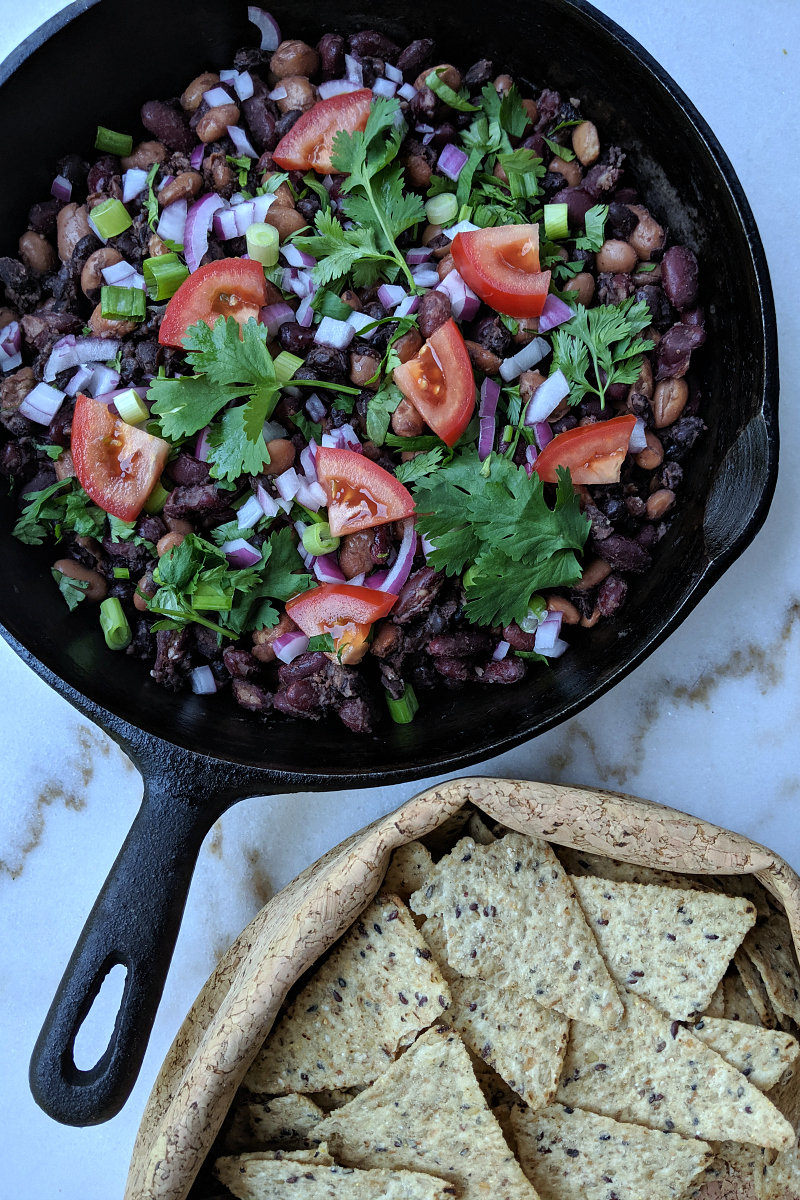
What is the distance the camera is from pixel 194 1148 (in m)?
2.29

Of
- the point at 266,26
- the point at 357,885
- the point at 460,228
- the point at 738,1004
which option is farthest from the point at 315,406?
the point at 738,1004

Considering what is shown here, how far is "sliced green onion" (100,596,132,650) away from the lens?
2.40 meters

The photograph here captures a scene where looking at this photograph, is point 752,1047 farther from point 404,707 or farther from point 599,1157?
point 404,707

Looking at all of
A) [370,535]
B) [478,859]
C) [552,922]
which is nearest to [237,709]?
[370,535]

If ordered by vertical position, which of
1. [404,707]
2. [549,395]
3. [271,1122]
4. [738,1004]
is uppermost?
[549,395]

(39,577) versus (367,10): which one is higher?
(367,10)

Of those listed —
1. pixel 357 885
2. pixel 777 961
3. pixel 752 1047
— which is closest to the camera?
pixel 357 885

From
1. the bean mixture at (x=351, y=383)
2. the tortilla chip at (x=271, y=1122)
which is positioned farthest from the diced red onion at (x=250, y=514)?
the tortilla chip at (x=271, y=1122)

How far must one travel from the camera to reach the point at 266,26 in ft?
8.13

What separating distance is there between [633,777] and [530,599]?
809 millimetres

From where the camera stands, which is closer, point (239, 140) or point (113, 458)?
point (113, 458)

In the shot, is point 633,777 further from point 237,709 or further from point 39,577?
point 39,577

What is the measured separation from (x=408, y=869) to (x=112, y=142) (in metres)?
2.10

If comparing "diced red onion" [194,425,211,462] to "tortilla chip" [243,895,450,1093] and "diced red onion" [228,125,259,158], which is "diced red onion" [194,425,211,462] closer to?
"diced red onion" [228,125,259,158]
